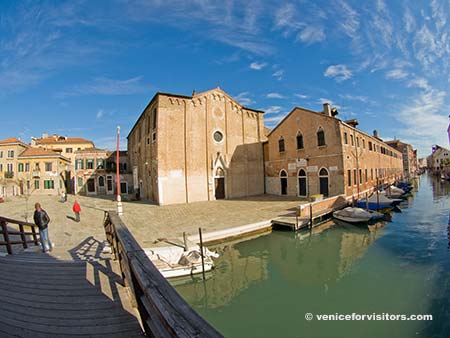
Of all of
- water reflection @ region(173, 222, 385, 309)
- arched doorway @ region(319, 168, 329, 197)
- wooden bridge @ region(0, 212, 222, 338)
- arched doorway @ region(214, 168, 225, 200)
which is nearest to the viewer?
wooden bridge @ region(0, 212, 222, 338)

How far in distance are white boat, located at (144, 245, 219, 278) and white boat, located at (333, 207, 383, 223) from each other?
1053 centimetres

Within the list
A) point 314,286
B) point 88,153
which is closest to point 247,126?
point 314,286

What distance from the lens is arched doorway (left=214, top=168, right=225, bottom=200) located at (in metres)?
21.5

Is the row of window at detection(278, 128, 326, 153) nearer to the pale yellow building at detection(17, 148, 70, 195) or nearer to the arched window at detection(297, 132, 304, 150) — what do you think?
the arched window at detection(297, 132, 304, 150)

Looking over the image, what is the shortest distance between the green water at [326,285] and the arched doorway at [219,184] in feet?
34.1

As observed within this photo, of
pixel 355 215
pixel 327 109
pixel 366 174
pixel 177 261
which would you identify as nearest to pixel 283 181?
pixel 327 109

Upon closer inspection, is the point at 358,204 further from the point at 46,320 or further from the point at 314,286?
the point at 46,320

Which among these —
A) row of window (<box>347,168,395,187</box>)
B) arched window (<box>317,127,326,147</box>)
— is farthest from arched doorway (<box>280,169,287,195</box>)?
row of window (<box>347,168,395,187</box>)

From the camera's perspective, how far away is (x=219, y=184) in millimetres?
21859

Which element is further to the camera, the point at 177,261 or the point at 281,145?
the point at 281,145

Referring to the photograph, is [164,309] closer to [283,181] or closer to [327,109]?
[283,181]

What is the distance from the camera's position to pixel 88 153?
1138 inches

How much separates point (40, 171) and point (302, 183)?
31761 millimetres

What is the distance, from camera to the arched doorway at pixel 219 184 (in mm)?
21547
